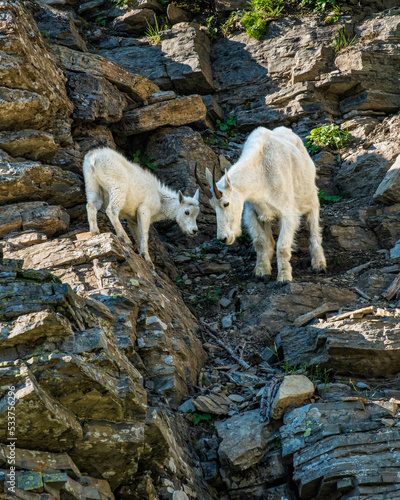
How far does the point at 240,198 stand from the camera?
1065cm

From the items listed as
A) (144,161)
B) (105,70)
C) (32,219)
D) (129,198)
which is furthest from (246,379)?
(105,70)

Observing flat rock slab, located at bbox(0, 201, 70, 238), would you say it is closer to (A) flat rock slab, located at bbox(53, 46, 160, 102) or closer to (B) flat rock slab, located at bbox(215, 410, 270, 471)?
(A) flat rock slab, located at bbox(53, 46, 160, 102)

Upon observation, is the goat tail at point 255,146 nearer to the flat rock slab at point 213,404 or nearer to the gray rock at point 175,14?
the flat rock slab at point 213,404

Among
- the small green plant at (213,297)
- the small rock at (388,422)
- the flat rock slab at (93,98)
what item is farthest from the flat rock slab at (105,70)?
the small rock at (388,422)

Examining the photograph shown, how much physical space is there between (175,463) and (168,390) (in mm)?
1227

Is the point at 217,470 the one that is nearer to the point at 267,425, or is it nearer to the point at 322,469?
the point at 267,425

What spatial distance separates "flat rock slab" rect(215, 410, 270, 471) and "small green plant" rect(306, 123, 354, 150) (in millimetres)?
8490

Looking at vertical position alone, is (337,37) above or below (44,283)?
above

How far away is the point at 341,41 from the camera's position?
50.2 feet

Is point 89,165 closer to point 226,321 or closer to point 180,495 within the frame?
point 226,321

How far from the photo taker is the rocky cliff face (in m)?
5.57

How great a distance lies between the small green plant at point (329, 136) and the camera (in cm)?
1391

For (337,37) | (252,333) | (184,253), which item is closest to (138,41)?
(337,37)

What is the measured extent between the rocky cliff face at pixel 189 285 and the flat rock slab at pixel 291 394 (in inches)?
1.0
